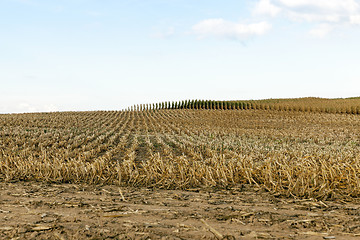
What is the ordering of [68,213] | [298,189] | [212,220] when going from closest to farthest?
[212,220] → [68,213] → [298,189]

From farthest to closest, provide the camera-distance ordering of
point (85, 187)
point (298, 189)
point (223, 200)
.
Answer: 1. point (85, 187)
2. point (298, 189)
3. point (223, 200)

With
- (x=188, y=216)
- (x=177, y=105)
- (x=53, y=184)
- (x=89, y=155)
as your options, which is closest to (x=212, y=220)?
(x=188, y=216)

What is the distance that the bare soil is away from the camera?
15.6 feet

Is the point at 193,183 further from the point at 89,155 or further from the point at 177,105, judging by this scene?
the point at 177,105

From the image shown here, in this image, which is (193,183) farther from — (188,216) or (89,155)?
(89,155)

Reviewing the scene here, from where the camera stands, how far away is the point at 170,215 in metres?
5.48

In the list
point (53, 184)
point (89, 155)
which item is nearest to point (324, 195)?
point (53, 184)

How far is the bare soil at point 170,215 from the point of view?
4.75 m

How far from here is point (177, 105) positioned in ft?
196

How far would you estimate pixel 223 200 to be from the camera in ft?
22.0

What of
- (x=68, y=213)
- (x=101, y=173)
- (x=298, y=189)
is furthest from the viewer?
(x=101, y=173)

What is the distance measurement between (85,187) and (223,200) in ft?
10.7

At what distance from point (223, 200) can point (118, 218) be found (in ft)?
7.31

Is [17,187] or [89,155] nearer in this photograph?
[17,187]
